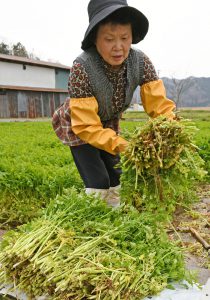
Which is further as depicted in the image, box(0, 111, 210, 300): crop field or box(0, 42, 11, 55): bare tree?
box(0, 42, 11, 55): bare tree

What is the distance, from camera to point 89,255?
2467mm

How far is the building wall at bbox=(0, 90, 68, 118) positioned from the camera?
29328mm

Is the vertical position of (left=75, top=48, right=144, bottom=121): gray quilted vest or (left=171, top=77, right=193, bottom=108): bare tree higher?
(left=171, top=77, right=193, bottom=108): bare tree

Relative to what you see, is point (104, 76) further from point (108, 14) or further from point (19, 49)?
point (19, 49)

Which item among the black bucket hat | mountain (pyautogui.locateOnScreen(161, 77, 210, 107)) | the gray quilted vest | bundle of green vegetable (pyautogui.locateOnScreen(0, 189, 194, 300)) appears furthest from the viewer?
mountain (pyautogui.locateOnScreen(161, 77, 210, 107))

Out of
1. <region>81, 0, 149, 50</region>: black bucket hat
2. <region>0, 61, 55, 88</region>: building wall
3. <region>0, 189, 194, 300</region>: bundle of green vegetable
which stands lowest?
<region>0, 189, 194, 300</region>: bundle of green vegetable

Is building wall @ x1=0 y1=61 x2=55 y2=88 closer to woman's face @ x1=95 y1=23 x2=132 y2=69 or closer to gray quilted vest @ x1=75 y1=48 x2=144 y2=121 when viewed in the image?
gray quilted vest @ x1=75 y1=48 x2=144 y2=121

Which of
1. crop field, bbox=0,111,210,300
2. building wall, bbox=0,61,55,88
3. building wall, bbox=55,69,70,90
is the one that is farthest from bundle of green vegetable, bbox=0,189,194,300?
building wall, bbox=55,69,70,90

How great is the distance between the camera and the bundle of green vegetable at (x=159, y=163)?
2.70 metres

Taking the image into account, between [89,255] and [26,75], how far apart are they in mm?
30022

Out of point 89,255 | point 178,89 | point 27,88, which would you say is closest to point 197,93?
point 178,89

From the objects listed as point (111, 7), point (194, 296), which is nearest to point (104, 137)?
point (111, 7)

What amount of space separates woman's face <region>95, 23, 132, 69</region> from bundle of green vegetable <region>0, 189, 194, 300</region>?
1166 millimetres

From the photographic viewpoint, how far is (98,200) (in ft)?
9.71
